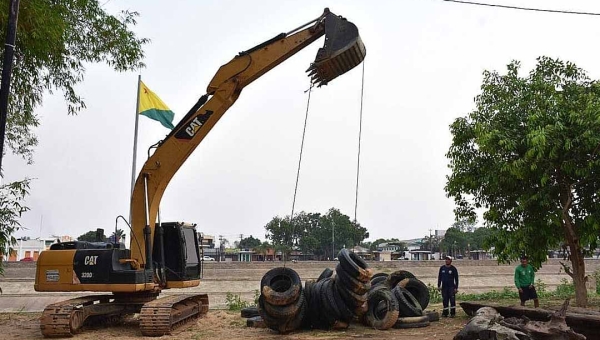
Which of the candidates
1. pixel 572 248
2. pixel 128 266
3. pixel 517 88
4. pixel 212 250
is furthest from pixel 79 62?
pixel 212 250

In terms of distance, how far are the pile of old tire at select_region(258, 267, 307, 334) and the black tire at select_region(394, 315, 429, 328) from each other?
6.50 feet

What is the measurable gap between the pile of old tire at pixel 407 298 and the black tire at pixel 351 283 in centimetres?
114

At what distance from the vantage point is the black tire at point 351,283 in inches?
388

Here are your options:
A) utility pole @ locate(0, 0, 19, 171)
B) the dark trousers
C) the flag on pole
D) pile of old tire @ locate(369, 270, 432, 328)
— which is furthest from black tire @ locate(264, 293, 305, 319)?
the flag on pole

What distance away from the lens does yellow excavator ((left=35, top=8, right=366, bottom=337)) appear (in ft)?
33.0

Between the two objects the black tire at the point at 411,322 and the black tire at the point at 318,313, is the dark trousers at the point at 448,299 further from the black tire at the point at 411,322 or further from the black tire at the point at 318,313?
the black tire at the point at 318,313

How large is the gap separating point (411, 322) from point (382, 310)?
2.22ft

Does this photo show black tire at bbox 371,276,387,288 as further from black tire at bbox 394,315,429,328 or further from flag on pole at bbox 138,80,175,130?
flag on pole at bbox 138,80,175,130

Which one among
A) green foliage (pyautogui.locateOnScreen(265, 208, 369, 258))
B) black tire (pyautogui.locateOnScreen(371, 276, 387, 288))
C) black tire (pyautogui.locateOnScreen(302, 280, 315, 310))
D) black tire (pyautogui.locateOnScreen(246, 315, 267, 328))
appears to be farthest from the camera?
green foliage (pyautogui.locateOnScreen(265, 208, 369, 258))

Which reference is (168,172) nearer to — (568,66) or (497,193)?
(497,193)

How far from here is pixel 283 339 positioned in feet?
31.4

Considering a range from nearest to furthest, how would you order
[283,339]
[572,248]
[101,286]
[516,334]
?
[516,334] < [283,339] < [101,286] < [572,248]

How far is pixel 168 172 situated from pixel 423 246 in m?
104

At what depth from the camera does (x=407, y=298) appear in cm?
1209
